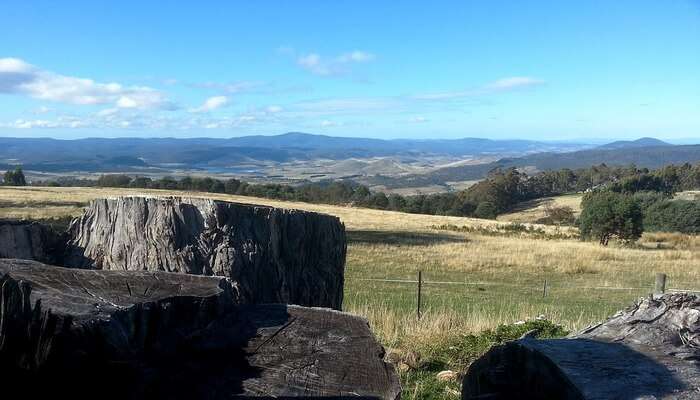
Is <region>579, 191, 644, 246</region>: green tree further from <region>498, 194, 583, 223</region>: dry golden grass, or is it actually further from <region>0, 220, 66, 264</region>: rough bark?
<region>0, 220, 66, 264</region>: rough bark

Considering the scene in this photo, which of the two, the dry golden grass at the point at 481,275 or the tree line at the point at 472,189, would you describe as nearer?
the dry golden grass at the point at 481,275

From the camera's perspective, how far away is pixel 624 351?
273 cm

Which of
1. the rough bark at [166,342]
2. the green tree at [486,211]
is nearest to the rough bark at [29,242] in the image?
the rough bark at [166,342]

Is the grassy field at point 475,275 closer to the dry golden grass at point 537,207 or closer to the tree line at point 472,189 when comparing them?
the dry golden grass at point 537,207

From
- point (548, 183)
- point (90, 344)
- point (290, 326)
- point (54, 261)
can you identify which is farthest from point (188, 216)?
point (548, 183)

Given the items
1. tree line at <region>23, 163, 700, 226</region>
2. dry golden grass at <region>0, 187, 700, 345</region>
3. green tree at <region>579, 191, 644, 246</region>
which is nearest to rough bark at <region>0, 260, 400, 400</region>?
dry golden grass at <region>0, 187, 700, 345</region>

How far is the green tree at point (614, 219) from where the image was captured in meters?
34.9

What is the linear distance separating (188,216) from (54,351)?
213 centimetres

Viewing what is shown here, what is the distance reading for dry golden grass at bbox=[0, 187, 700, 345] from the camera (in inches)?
372

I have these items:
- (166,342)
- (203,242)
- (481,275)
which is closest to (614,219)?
(481,275)

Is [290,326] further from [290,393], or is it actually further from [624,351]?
[624,351]

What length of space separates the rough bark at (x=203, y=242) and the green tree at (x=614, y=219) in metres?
34.4

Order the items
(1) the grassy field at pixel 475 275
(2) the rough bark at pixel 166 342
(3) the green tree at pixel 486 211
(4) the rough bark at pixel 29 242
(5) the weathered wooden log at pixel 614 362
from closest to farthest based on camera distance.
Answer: (2) the rough bark at pixel 166 342
(5) the weathered wooden log at pixel 614 362
(4) the rough bark at pixel 29 242
(1) the grassy field at pixel 475 275
(3) the green tree at pixel 486 211

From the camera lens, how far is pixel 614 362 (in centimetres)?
258
